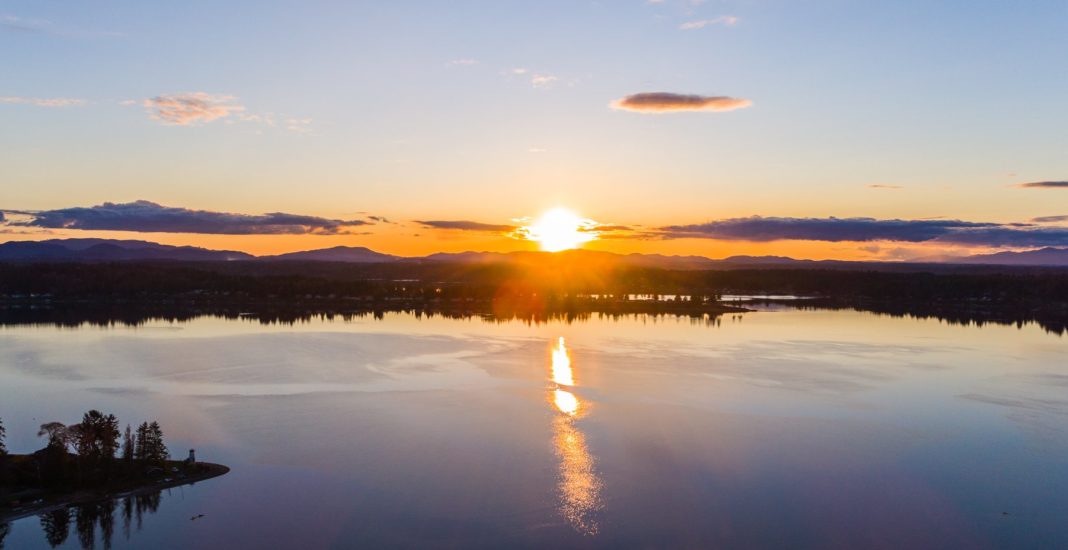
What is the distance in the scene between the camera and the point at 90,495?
40.9ft

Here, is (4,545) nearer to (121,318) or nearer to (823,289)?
(121,318)

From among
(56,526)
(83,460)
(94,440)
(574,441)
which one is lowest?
(56,526)

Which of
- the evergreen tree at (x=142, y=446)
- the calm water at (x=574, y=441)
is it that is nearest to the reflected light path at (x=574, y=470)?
the calm water at (x=574, y=441)

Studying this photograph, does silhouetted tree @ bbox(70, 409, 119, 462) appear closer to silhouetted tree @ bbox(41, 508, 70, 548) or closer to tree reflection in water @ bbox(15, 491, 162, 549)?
tree reflection in water @ bbox(15, 491, 162, 549)

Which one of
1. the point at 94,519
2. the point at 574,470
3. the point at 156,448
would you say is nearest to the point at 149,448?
the point at 156,448

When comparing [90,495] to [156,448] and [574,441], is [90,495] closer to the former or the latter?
[156,448]

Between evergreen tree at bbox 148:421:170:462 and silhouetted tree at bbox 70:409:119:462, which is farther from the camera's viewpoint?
evergreen tree at bbox 148:421:170:462

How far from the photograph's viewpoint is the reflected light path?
1230 centimetres

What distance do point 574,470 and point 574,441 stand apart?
7.44ft

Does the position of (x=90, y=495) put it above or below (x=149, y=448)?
below

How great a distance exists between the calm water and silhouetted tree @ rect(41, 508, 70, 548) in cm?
14

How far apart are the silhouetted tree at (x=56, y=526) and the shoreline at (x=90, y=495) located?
15cm

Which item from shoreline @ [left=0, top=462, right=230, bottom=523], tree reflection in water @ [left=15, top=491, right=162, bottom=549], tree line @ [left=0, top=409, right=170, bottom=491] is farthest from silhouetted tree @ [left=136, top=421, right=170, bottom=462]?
tree reflection in water @ [left=15, top=491, right=162, bottom=549]

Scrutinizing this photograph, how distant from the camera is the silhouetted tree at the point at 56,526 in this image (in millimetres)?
11141
